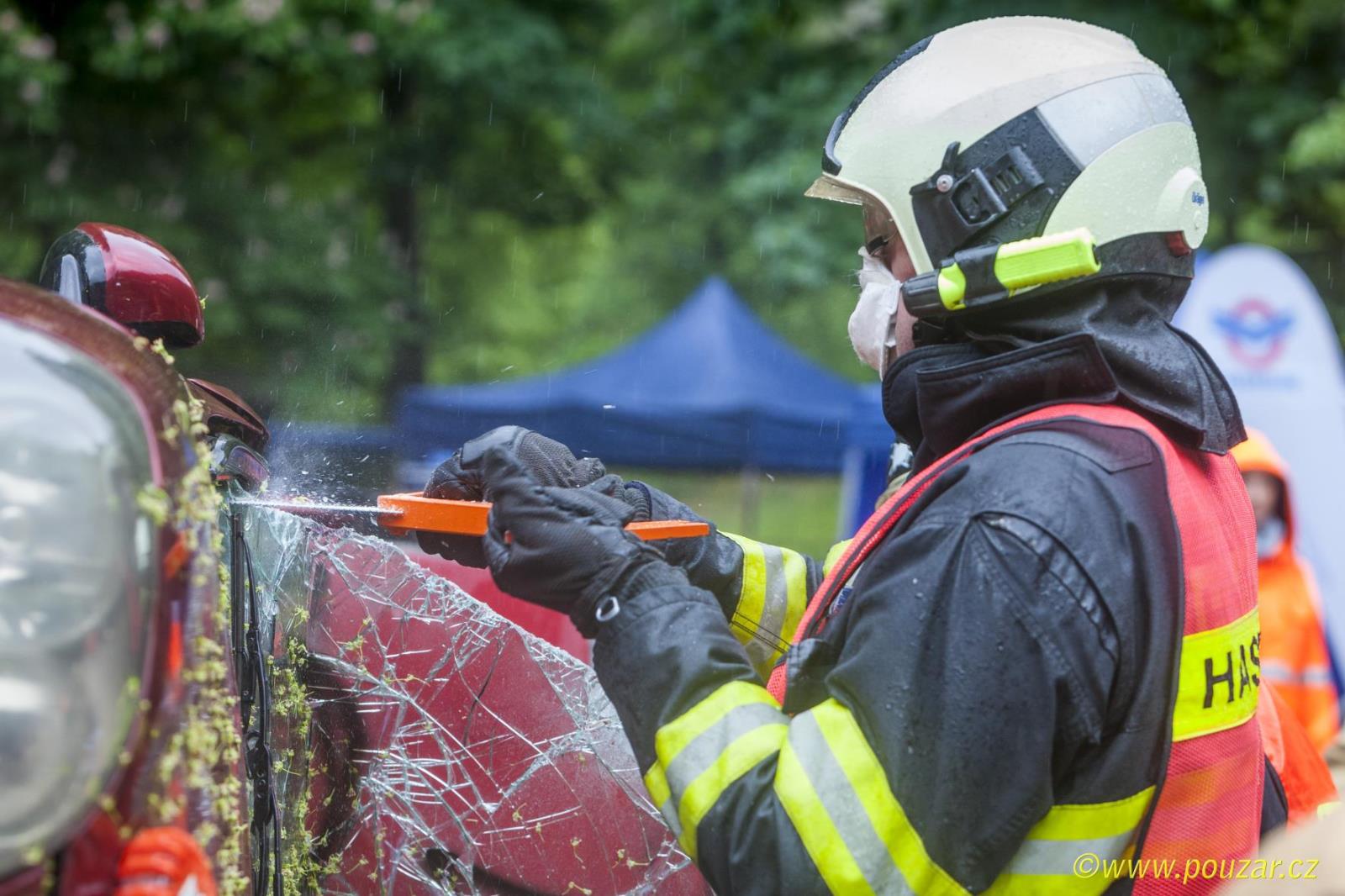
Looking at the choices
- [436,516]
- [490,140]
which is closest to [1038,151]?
[436,516]

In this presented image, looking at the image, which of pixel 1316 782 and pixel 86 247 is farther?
pixel 1316 782

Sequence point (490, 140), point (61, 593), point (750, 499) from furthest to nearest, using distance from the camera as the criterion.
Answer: point (490, 140) < point (750, 499) < point (61, 593)

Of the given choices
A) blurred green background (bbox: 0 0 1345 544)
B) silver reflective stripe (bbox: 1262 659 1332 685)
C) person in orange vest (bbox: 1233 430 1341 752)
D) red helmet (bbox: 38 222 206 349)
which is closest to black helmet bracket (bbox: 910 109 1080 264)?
red helmet (bbox: 38 222 206 349)

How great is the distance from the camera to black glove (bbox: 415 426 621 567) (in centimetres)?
179

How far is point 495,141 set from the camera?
1266cm

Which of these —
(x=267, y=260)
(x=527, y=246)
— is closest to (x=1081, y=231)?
(x=267, y=260)

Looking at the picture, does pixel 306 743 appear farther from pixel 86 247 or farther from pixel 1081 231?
pixel 1081 231

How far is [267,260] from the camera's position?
10.8 m

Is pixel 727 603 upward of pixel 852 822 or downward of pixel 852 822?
upward

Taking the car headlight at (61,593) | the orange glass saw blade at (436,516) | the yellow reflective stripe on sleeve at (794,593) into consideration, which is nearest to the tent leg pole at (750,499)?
the yellow reflective stripe on sleeve at (794,593)

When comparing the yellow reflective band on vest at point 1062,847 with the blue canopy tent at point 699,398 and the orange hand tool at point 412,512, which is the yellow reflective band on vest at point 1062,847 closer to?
the orange hand tool at point 412,512

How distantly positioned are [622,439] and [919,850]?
883cm

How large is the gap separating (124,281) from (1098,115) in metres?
1.29

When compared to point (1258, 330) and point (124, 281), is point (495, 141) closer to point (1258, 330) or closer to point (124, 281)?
point (1258, 330)
